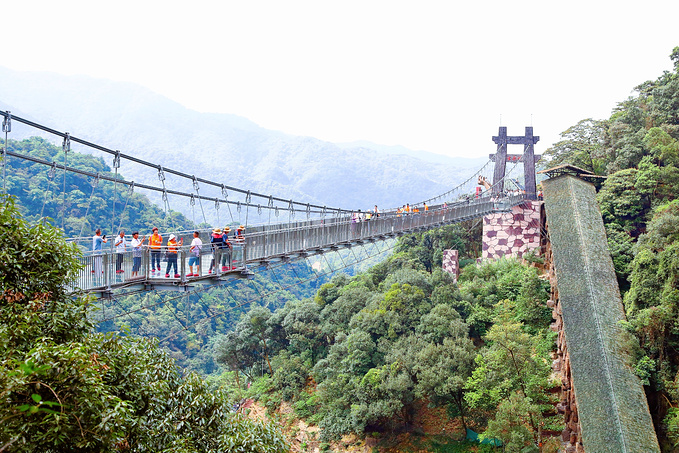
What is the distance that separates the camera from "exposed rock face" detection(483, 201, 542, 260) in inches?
923

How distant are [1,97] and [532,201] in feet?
548

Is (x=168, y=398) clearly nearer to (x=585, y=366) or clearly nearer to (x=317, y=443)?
(x=585, y=366)

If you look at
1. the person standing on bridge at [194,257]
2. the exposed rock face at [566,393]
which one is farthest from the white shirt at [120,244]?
the exposed rock face at [566,393]

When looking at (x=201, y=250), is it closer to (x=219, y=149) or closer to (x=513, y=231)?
(x=513, y=231)

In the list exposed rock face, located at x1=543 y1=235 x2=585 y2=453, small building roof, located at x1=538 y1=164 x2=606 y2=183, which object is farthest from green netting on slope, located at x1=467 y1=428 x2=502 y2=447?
small building roof, located at x1=538 y1=164 x2=606 y2=183

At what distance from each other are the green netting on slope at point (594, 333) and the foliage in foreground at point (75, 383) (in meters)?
8.18

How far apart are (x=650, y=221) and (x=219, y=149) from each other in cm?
14450

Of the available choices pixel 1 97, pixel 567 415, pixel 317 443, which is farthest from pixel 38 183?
pixel 1 97

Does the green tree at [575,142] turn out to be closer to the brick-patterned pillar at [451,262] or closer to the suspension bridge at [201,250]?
the brick-patterned pillar at [451,262]

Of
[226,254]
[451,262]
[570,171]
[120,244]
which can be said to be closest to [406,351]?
[451,262]

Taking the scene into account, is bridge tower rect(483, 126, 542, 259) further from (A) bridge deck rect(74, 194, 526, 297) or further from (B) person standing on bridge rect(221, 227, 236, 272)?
(B) person standing on bridge rect(221, 227, 236, 272)

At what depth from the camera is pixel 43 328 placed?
396 cm

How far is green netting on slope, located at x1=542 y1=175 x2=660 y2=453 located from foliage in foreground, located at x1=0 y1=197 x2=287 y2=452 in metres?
8.18

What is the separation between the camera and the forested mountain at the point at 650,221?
11.5 m
